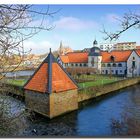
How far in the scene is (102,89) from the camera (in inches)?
416

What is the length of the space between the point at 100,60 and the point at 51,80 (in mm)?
1491

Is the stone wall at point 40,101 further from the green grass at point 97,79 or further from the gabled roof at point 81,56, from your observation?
the green grass at point 97,79

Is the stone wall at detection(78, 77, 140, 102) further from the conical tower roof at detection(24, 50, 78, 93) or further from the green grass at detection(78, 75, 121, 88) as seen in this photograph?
the conical tower roof at detection(24, 50, 78, 93)

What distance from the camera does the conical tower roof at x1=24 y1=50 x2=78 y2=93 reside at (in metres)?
6.21

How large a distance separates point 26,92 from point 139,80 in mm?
7589

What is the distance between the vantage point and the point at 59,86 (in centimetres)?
716

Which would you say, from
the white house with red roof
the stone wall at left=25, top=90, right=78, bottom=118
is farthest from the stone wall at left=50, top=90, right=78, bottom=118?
the white house with red roof

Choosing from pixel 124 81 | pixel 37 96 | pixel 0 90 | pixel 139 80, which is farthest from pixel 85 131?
pixel 139 80

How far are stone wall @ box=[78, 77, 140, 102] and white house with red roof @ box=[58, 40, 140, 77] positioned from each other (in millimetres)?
428

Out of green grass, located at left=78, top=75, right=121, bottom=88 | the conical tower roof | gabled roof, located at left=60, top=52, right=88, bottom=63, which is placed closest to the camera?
gabled roof, located at left=60, top=52, right=88, bottom=63

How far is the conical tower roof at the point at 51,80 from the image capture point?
245 inches

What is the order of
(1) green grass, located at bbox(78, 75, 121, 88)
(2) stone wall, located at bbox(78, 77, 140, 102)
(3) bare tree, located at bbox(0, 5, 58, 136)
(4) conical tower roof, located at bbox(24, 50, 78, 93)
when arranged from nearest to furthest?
(3) bare tree, located at bbox(0, 5, 58, 136)
(4) conical tower roof, located at bbox(24, 50, 78, 93)
(1) green grass, located at bbox(78, 75, 121, 88)
(2) stone wall, located at bbox(78, 77, 140, 102)

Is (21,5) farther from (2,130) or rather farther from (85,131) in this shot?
(85,131)

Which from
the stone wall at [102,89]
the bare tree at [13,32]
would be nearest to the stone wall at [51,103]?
the stone wall at [102,89]
